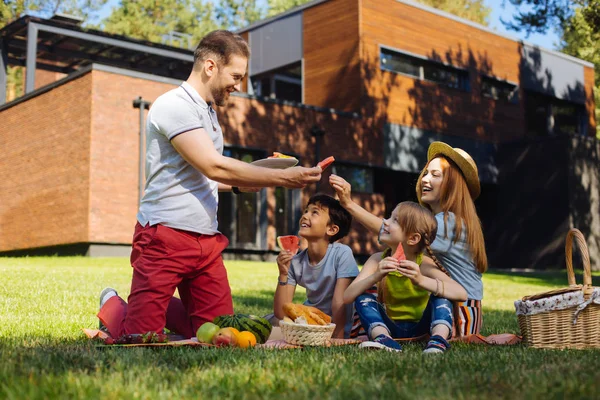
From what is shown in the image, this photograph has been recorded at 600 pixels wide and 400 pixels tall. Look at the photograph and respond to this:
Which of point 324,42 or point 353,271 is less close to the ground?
point 324,42

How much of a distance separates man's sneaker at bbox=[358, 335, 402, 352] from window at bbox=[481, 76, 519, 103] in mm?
23594

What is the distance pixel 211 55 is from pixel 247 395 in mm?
2709

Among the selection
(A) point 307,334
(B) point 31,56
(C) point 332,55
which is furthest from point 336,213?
(B) point 31,56

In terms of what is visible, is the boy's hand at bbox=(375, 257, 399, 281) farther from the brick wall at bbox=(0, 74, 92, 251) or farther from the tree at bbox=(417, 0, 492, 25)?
the tree at bbox=(417, 0, 492, 25)

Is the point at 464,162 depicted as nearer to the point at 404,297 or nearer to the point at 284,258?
the point at 404,297

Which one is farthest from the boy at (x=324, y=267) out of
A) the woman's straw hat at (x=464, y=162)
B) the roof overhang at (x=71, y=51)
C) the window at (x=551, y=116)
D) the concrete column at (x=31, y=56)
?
the window at (x=551, y=116)

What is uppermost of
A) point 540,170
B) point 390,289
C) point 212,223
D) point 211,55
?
point 540,170

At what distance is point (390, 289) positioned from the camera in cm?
516

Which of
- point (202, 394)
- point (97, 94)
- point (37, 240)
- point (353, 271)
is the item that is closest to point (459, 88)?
point (97, 94)

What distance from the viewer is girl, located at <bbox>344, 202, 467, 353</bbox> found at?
15.8 feet

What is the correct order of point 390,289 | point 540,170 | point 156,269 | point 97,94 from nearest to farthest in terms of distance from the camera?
point 156,269
point 390,289
point 97,94
point 540,170

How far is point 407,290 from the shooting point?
5137 mm

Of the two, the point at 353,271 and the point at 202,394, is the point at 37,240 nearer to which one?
the point at 353,271

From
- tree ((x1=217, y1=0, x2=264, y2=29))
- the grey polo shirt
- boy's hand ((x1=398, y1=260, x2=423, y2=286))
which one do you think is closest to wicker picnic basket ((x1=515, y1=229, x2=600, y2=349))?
boy's hand ((x1=398, y1=260, x2=423, y2=286))
